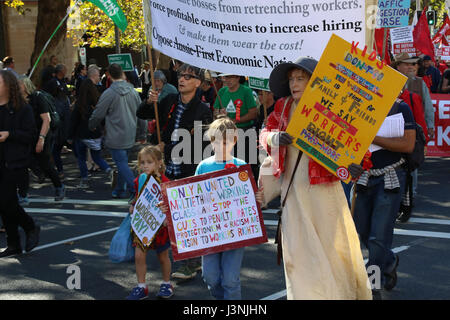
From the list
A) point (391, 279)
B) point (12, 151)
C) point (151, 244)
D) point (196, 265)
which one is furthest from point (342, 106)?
point (12, 151)

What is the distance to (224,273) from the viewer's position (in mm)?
5031

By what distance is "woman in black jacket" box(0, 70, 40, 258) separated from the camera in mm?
7391

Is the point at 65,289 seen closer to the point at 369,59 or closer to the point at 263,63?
the point at 263,63

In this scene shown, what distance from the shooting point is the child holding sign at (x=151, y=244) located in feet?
19.3

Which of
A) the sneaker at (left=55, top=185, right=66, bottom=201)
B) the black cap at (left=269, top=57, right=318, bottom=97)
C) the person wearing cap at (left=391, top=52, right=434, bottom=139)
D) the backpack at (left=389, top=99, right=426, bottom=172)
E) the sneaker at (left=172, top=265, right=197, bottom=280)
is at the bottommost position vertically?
the sneaker at (left=55, top=185, right=66, bottom=201)

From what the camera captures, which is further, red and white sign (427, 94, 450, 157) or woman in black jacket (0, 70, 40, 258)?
red and white sign (427, 94, 450, 157)

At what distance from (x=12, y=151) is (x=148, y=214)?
2.29m

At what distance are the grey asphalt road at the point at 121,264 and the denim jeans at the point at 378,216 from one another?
398 mm

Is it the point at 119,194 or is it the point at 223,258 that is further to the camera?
the point at 119,194

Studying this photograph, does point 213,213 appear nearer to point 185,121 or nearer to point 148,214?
point 148,214

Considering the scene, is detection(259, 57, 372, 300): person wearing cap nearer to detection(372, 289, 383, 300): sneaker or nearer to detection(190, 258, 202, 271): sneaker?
detection(372, 289, 383, 300): sneaker

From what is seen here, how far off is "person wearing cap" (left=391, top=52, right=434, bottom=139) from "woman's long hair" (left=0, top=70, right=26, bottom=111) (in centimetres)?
418

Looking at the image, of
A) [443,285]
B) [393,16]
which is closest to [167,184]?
[443,285]

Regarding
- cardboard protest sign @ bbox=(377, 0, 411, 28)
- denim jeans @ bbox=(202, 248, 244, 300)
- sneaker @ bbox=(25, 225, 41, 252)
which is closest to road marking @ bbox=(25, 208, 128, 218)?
sneaker @ bbox=(25, 225, 41, 252)
